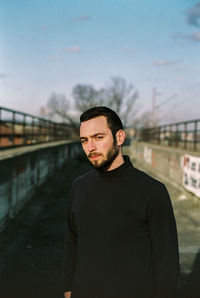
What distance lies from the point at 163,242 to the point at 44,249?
4.56 m

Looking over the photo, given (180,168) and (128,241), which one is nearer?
(128,241)

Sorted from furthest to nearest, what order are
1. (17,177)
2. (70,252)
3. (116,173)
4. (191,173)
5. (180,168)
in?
(180,168) < (191,173) < (17,177) < (70,252) < (116,173)

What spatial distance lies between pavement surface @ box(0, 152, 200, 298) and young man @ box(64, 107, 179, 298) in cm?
250

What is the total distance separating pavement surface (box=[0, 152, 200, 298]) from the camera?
14.8 feet

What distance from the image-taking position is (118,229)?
198cm

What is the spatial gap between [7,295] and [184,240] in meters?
3.46

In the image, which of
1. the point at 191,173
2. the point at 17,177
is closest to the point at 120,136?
the point at 17,177

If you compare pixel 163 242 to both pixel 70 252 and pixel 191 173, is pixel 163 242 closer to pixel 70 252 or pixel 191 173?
pixel 70 252

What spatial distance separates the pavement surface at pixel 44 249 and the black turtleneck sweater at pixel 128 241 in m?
2.51

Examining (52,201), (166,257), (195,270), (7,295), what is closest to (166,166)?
(52,201)

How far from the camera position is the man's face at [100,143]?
6.85 feet

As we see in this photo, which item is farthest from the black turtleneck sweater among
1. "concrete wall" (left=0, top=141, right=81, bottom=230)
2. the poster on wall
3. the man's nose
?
the poster on wall

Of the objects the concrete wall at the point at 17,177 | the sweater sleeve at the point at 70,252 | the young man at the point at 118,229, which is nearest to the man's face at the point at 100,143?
the young man at the point at 118,229

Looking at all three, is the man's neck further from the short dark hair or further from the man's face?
the short dark hair
